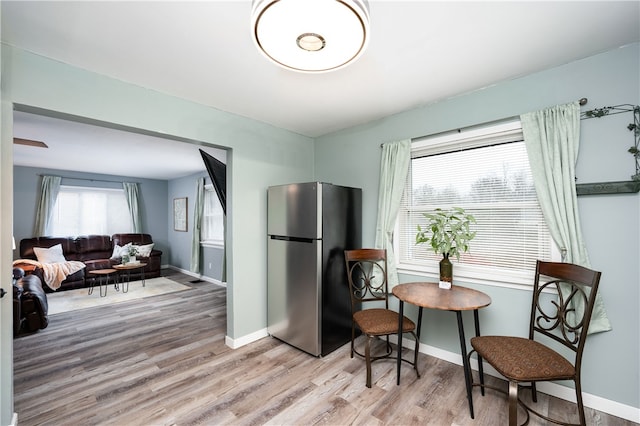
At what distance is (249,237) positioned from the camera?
304 centimetres

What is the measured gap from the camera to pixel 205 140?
268cm

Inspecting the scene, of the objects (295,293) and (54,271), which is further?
(54,271)

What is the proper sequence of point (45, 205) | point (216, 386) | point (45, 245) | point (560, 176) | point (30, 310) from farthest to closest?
point (45, 205) → point (45, 245) → point (30, 310) → point (216, 386) → point (560, 176)

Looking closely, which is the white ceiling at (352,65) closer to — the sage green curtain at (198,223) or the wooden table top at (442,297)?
the wooden table top at (442,297)

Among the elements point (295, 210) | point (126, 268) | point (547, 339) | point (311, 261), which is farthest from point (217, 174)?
point (547, 339)

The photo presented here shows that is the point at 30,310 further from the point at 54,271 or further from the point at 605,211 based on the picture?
the point at 605,211

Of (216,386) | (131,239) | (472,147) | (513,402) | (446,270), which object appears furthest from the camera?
(131,239)

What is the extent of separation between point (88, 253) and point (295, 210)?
19.0 ft

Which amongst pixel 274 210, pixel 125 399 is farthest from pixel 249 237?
pixel 125 399

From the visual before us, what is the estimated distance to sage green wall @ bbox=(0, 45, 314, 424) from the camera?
1.72 metres

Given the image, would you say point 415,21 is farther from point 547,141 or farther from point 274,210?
point 274,210

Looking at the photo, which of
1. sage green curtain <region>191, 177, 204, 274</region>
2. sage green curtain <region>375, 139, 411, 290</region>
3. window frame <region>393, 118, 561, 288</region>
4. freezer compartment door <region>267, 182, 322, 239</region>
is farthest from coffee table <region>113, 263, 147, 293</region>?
window frame <region>393, 118, 561, 288</region>

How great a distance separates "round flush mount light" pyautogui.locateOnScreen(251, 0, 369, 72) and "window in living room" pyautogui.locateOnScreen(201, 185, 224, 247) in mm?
5088

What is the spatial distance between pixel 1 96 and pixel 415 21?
2559mm
